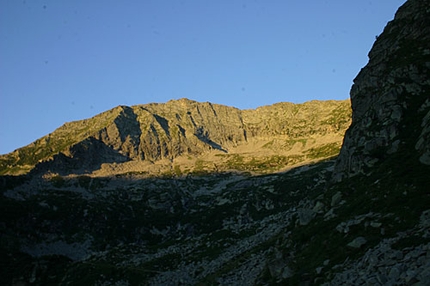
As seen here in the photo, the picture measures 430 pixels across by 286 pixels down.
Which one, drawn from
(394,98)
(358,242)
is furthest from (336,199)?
(394,98)

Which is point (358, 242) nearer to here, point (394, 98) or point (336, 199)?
point (336, 199)

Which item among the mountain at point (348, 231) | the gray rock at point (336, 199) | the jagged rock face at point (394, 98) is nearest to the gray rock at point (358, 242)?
the mountain at point (348, 231)

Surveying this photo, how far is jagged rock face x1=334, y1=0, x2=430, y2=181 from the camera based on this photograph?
4838cm

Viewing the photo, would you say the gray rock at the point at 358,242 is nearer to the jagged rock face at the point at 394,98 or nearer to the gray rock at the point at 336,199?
the jagged rock face at the point at 394,98

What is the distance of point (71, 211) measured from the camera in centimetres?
17375

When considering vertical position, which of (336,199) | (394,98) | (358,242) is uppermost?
(394,98)

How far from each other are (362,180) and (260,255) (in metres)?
25.6

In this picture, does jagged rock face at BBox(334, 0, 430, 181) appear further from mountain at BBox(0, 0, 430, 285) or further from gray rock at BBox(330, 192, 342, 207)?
gray rock at BBox(330, 192, 342, 207)

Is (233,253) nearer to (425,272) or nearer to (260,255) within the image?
(260,255)

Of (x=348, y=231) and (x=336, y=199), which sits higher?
(x=336, y=199)

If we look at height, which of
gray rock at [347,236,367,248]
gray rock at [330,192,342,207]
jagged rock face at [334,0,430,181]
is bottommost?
gray rock at [347,236,367,248]

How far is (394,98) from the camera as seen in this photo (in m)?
54.5

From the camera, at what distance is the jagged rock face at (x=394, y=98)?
4838 centimetres

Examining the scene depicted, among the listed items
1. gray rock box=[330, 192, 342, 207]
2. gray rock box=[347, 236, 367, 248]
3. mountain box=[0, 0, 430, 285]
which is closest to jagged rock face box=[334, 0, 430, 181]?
mountain box=[0, 0, 430, 285]
